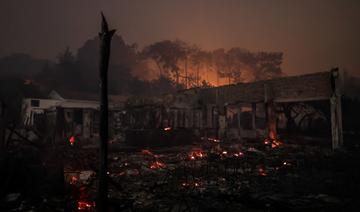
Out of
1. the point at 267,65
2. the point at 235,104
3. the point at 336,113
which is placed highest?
the point at 267,65

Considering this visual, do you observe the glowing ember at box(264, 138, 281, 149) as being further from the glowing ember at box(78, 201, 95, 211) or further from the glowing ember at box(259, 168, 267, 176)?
the glowing ember at box(78, 201, 95, 211)

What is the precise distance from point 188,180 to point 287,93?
12574mm

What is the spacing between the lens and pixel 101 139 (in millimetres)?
4676

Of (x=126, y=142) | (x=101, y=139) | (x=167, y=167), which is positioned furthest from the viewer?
(x=126, y=142)

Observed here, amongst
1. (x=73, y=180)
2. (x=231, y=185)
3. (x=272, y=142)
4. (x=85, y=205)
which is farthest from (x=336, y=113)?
(x=85, y=205)

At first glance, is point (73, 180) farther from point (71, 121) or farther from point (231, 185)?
point (71, 121)

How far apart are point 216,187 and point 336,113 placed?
11.7 m

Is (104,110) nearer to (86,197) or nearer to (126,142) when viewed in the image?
(86,197)

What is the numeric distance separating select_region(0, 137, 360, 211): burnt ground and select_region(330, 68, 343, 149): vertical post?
9.06 feet

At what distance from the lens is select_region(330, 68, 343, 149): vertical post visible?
16594mm

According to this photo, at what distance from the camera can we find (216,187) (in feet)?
27.5

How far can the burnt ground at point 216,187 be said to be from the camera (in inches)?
252

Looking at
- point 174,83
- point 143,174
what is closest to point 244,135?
point 143,174

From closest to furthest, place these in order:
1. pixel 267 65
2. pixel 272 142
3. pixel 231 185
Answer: pixel 231 185, pixel 272 142, pixel 267 65
